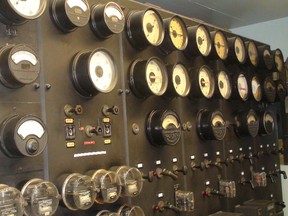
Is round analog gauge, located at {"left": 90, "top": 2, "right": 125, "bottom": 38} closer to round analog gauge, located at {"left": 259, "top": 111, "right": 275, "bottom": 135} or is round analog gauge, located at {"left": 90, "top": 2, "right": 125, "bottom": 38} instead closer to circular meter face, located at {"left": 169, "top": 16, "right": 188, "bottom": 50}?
circular meter face, located at {"left": 169, "top": 16, "right": 188, "bottom": 50}

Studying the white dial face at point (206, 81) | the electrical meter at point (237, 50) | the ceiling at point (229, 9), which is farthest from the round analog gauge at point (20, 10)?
the ceiling at point (229, 9)

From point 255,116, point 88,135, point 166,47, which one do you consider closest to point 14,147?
point 88,135

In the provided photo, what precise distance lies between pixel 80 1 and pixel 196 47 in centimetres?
115

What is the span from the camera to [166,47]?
2748 millimetres

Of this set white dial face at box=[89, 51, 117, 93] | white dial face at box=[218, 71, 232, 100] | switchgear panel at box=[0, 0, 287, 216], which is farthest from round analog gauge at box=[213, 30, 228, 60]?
white dial face at box=[89, 51, 117, 93]

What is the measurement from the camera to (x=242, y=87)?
362cm

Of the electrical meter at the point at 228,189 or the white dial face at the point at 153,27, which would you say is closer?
the white dial face at the point at 153,27

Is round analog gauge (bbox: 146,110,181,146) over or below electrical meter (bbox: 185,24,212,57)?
below

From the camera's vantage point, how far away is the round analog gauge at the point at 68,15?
2002 mm

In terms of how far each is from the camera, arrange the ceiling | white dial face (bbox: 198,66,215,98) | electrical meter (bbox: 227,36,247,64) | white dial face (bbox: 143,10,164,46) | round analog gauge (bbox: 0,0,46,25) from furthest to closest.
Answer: the ceiling → electrical meter (bbox: 227,36,247,64) → white dial face (bbox: 198,66,215,98) → white dial face (bbox: 143,10,164,46) → round analog gauge (bbox: 0,0,46,25)

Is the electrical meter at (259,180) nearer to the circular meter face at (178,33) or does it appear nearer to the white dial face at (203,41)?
the white dial face at (203,41)

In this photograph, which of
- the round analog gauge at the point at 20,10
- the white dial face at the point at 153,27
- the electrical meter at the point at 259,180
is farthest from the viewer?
the electrical meter at the point at 259,180

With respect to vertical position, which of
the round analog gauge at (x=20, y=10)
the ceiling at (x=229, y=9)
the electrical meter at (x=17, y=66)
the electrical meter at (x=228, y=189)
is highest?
the ceiling at (x=229, y=9)

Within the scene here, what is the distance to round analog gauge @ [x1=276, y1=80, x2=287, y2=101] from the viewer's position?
163 inches
